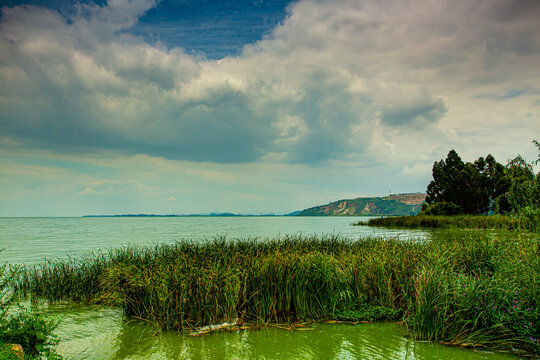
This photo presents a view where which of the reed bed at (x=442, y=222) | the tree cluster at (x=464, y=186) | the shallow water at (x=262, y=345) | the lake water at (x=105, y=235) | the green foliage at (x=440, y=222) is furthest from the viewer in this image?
the tree cluster at (x=464, y=186)

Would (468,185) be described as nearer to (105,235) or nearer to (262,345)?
(105,235)

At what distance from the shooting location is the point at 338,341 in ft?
21.9

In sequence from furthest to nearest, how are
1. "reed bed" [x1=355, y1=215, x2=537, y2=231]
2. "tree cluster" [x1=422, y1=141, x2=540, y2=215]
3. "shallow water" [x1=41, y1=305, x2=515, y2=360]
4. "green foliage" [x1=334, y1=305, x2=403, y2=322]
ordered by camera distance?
1. "tree cluster" [x1=422, y1=141, x2=540, y2=215]
2. "reed bed" [x1=355, y1=215, x2=537, y2=231]
3. "green foliage" [x1=334, y1=305, x2=403, y2=322]
4. "shallow water" [x1=41, y1=305, x2=515, y2=360]

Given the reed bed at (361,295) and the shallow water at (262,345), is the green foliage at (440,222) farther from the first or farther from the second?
the shallow water at (262,345)

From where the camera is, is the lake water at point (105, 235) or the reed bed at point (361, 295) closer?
the reed bed at point (361, 295)

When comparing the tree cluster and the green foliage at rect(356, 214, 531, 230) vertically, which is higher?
the tree cluster

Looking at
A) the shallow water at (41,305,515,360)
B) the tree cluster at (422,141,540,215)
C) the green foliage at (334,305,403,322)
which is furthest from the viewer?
the tree cluster at (422,141,540,215)

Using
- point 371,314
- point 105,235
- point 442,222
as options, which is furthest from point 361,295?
point 105,235

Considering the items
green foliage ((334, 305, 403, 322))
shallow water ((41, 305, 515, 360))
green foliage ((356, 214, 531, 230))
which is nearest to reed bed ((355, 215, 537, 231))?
green foliage ((356, 214, 531, 230))

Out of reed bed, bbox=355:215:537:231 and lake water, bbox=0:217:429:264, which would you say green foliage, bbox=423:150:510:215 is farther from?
lake water, bbox=0:217:429:264

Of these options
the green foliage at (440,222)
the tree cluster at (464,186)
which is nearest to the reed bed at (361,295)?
the green foliage at (440,222)

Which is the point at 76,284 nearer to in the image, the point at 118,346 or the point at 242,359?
the point at 118,346

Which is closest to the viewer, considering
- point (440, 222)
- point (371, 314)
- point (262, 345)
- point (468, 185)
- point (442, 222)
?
point (262, 345)

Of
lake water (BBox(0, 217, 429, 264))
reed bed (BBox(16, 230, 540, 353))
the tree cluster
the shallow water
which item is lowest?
lake water (BBox(0, 217, 429, 264))
